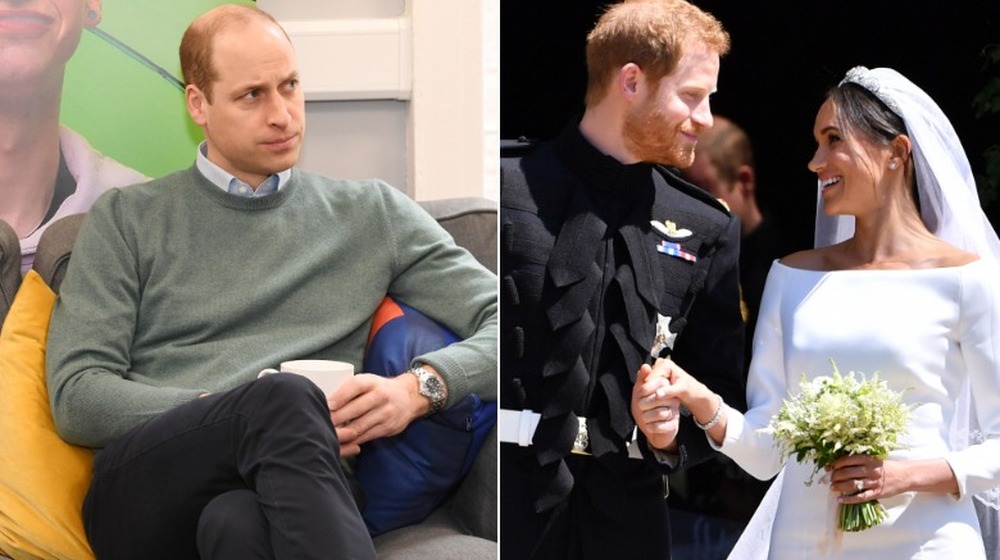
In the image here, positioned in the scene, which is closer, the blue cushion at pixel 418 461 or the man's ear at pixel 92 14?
the blue cushion at pixel 418 461

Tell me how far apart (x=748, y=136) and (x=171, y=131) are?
4.59ft

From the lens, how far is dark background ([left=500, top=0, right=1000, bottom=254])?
2.82 meters

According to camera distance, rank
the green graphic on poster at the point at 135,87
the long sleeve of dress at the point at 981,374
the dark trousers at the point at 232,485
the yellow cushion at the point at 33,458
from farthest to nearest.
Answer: the green graphic on poster at the point at 135,87
the yellow cushion at the point at 33,458
the long sleeve of dress at the point at 981,374
the dark trousers at the point at 232,485

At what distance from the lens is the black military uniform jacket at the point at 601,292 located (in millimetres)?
2678

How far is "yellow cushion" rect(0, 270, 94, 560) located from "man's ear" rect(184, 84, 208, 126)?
51 cm

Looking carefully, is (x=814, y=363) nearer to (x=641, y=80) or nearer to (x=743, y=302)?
(x=743, y=302)

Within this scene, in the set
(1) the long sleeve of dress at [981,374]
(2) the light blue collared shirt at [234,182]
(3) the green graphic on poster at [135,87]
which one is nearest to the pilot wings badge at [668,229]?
(1) the long sleeve of dress at [981,374]

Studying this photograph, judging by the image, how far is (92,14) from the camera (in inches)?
127

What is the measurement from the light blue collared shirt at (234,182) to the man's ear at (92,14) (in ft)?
1.57

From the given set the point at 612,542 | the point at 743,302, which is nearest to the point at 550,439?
the point at 612,542

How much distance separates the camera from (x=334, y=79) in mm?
3234

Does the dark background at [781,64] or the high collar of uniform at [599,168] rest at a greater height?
the dark background at [781,64]

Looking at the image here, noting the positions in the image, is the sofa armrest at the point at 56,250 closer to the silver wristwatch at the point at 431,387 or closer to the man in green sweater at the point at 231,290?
the man in green sweater at the point at 231,290

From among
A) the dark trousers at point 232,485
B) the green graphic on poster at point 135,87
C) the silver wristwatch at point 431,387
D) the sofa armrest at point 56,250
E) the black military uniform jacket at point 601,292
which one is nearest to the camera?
the dark trousers at point 232,485
